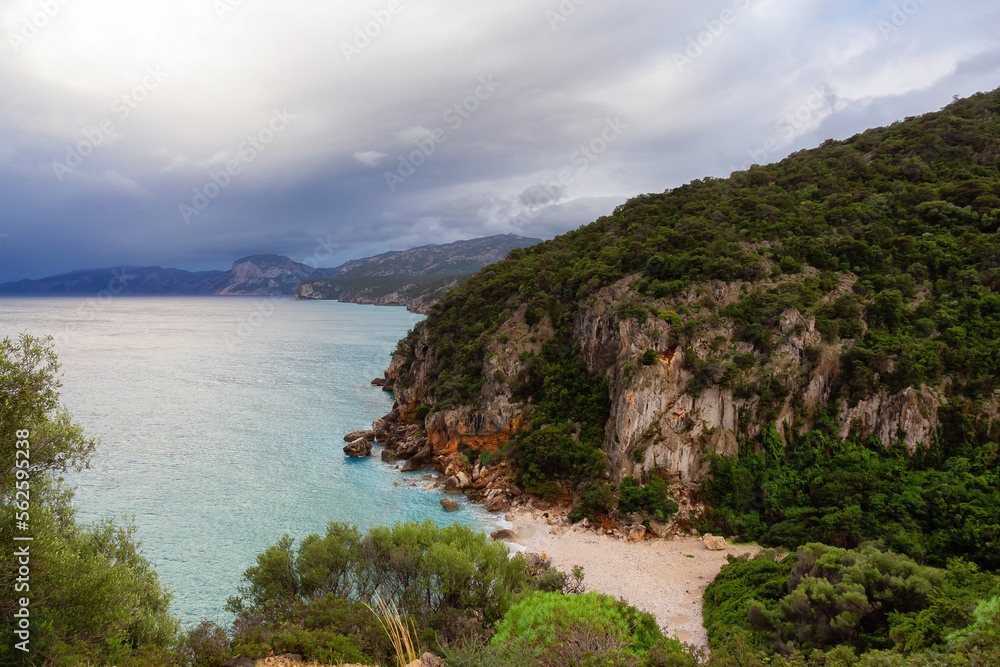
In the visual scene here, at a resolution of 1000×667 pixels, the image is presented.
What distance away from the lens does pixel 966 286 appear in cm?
2973

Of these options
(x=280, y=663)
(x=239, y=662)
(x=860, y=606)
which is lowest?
(x=860, y=606)

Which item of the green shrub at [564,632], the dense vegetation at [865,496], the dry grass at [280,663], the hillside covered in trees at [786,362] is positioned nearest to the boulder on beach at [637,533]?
the hillside covered in trees at [786,362]

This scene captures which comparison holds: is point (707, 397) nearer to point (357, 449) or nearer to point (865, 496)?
point (865, 496)

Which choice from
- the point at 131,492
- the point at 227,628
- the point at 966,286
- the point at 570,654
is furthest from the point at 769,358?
the point at 131,492

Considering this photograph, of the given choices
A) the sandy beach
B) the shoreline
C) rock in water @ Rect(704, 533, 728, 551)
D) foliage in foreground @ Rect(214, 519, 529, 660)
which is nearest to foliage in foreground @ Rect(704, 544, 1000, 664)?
the sandy beach

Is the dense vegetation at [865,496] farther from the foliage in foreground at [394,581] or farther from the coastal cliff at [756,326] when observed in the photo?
the foliage in foreground at [394,581]

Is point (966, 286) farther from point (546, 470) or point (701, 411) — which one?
point (546, 470)

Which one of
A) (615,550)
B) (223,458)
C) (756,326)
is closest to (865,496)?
(756,326)

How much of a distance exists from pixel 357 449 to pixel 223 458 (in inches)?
387

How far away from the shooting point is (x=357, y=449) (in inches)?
1478

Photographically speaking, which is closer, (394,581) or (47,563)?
(47,563)

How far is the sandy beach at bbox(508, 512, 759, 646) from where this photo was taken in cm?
1973

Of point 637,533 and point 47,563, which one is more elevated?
point 47,563

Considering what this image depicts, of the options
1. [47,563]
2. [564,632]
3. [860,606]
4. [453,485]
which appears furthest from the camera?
[453,485]
